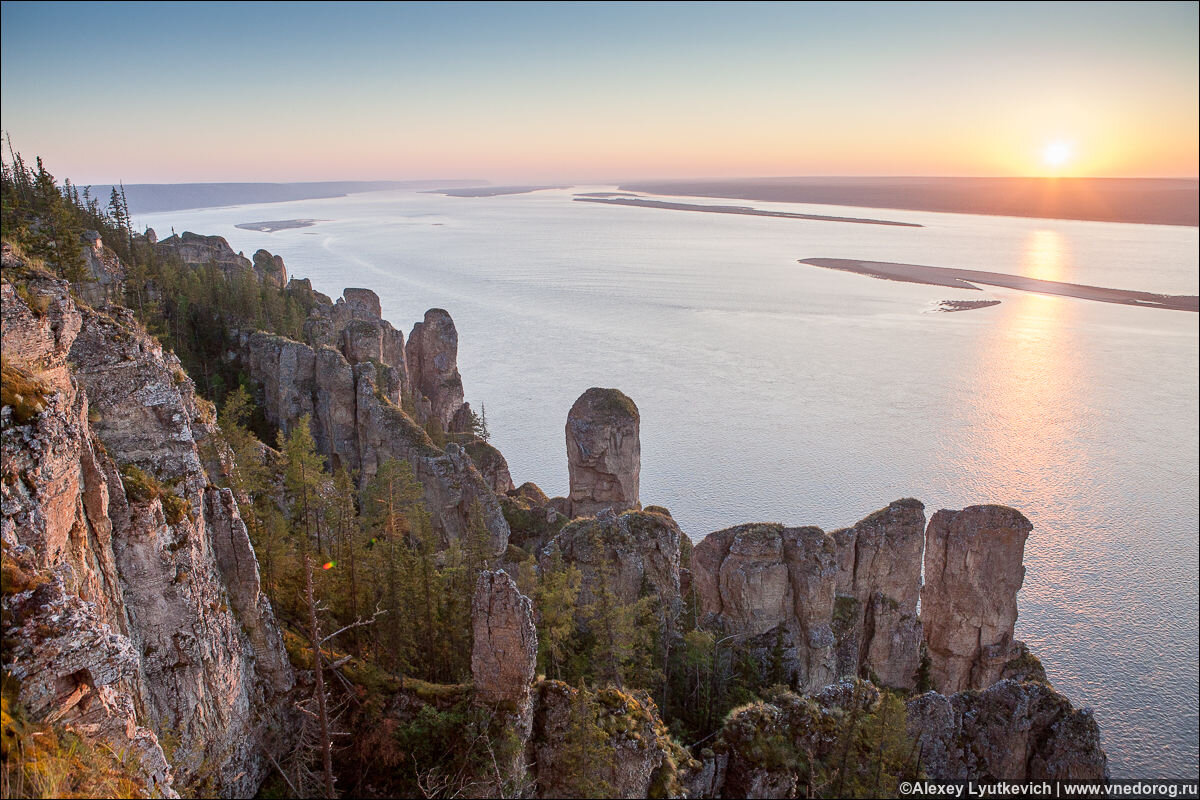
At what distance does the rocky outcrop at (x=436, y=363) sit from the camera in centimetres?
6881

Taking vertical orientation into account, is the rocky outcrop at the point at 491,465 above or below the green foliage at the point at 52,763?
below

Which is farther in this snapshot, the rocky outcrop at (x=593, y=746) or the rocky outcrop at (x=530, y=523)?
the rocky outcrop at (x=530, y=523)

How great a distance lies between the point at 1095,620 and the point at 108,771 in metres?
52.2

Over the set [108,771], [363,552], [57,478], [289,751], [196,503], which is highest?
[57,478]

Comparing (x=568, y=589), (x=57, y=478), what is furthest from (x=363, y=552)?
(x=57, y=478)

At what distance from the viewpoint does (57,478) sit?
39.7 feet

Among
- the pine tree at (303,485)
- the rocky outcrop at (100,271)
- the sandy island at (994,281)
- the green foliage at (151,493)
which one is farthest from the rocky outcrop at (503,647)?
the sandy island at (994,281)

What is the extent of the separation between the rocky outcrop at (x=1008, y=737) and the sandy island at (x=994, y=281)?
132590 millimetres

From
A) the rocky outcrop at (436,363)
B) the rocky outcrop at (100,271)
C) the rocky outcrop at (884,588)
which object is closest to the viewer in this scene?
the rocky outcrop at (884,588)

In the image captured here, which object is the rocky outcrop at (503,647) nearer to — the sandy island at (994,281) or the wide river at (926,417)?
the wide river at (926,417)

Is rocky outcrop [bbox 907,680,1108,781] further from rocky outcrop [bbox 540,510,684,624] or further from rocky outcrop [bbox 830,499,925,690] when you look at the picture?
rocky outcrop [bbox 540,510,684,624]

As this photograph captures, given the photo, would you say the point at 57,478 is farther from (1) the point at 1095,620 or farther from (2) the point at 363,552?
(1) the point at 1095,620

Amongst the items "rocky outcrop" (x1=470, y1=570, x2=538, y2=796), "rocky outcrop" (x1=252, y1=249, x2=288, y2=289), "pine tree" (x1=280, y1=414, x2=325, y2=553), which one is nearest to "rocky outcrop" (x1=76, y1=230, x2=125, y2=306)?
"pine tree" (x1=280, y1=414, x2=325, y2=553)

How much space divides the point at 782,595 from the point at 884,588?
711 cm
